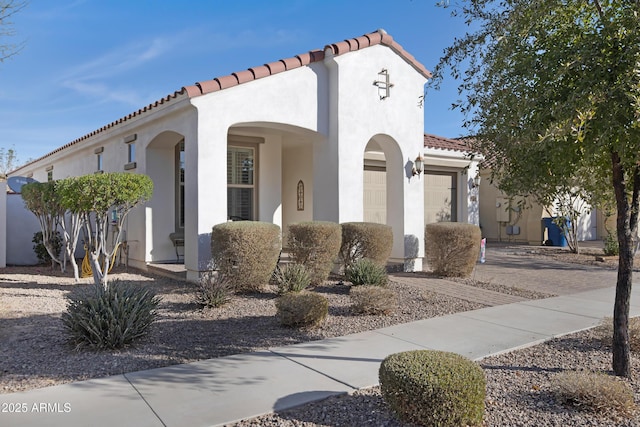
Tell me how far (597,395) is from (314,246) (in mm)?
5803

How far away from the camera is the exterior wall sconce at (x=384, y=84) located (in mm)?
11266

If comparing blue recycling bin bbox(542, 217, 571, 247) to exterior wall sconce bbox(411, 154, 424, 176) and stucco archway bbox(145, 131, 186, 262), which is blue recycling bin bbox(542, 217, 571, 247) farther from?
stucco archway bbox(145, 131, 186, 262)

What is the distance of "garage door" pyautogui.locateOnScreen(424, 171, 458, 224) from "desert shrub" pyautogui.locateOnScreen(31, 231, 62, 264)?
34.3ft

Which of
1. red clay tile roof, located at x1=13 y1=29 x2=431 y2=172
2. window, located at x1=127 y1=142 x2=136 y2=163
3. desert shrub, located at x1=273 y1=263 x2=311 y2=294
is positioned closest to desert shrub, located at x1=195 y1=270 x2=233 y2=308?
desert shrub, located at x1=273 y1=263 x2=311 y2=294

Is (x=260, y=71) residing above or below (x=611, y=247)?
above

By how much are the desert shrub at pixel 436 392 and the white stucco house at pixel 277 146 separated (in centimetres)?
615

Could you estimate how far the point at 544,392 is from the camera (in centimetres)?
433

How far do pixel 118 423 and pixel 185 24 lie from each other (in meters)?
10.9

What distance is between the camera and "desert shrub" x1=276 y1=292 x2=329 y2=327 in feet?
20.8

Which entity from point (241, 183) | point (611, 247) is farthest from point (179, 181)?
point (611, 247)

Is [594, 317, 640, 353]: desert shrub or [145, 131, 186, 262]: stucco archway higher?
[145, 131, 186, 262]: stucco archway

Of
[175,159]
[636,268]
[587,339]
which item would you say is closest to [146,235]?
[175,159]

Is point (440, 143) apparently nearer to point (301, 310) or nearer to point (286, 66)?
point (286, 66)

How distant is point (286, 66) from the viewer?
10.0 m
